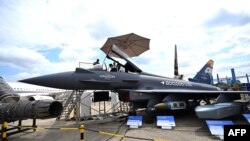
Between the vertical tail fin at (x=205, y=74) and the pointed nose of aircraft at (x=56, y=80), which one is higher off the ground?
the vertical tail fin at (x=205, y=74)

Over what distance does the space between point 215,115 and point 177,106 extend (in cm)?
216

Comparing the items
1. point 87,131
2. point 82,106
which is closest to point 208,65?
point 82,106

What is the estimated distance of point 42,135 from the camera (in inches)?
281

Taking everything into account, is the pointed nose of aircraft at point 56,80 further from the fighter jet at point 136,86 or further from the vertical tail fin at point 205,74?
the vertical tail fin at point 205,74

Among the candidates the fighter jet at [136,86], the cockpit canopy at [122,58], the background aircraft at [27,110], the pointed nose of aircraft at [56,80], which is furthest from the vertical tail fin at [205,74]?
the background aircraft at [27,110]

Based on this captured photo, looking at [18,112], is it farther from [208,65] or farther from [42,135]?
[208,65]

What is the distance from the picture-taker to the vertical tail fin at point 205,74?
15304 mm

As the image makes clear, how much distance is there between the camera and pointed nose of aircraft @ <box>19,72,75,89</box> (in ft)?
23.8

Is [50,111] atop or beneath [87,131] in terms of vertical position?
atop

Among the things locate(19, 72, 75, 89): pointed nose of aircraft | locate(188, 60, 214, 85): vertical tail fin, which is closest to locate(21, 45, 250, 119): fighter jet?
locate(19, 72, 75, 89): pointed nose of aircraft

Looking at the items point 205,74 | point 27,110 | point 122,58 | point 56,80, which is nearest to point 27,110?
point 27,110

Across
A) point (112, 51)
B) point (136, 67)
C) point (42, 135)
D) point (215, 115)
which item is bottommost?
point (42, 135)

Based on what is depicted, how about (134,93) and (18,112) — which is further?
(134,93)

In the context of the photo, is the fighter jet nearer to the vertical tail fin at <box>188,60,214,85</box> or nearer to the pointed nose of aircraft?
the pointed nose of aircraft
